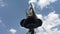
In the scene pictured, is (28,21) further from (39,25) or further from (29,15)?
(39,25)

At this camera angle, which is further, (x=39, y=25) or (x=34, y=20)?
(x=39, y=25)

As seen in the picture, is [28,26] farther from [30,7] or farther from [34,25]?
[30,7]

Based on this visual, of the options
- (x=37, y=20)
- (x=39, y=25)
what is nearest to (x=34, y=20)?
(x=37, y=20)

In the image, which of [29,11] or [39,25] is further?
[39,25]

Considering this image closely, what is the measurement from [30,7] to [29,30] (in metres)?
3.72

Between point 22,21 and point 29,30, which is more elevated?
point 22,21

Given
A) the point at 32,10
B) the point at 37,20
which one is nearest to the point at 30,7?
the point at 32,10

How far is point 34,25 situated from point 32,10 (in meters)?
2.48

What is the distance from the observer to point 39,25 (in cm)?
3109

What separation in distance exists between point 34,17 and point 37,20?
2.83 feet

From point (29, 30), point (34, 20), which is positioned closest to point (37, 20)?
point (34, 20)

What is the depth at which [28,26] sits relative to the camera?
2944cm

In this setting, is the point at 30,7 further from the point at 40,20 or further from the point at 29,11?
the point at 40,20

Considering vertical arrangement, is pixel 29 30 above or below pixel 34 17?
below
